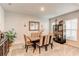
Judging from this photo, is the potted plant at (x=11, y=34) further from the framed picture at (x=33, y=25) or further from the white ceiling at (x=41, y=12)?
the white ceiling at (x=41, y=12)

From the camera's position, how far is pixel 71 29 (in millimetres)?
3027

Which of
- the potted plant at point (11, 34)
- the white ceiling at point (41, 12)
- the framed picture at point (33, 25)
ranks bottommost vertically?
the potted plant at point (11, 34)

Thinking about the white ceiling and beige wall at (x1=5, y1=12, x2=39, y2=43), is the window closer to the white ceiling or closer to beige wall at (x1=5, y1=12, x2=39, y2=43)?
the white ceiling

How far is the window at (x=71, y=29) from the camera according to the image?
118 inches

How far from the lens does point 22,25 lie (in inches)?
116

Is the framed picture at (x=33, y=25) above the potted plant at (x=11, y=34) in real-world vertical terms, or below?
above

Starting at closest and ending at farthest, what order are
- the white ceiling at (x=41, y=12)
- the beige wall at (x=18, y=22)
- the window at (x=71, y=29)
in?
the white ceiling at (x=41, y=12) → the beige wall at (x=18, y=22) → the window at (x=71, y=29)

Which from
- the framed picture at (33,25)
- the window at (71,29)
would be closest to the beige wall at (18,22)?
the framed picture at (33,25)

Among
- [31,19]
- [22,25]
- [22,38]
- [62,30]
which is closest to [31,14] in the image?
[31,19]

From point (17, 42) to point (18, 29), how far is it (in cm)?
45

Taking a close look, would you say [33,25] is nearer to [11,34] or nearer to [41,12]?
[41,12]

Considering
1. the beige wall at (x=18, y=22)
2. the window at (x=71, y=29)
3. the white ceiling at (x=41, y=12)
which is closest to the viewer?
the white ceiling at (x=41, y=12)

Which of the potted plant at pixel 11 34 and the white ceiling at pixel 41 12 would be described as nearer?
the white ceiling at pixel 41 12

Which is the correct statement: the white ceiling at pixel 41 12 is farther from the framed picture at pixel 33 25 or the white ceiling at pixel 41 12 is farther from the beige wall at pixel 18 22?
the framed picture at pixel 33 25
